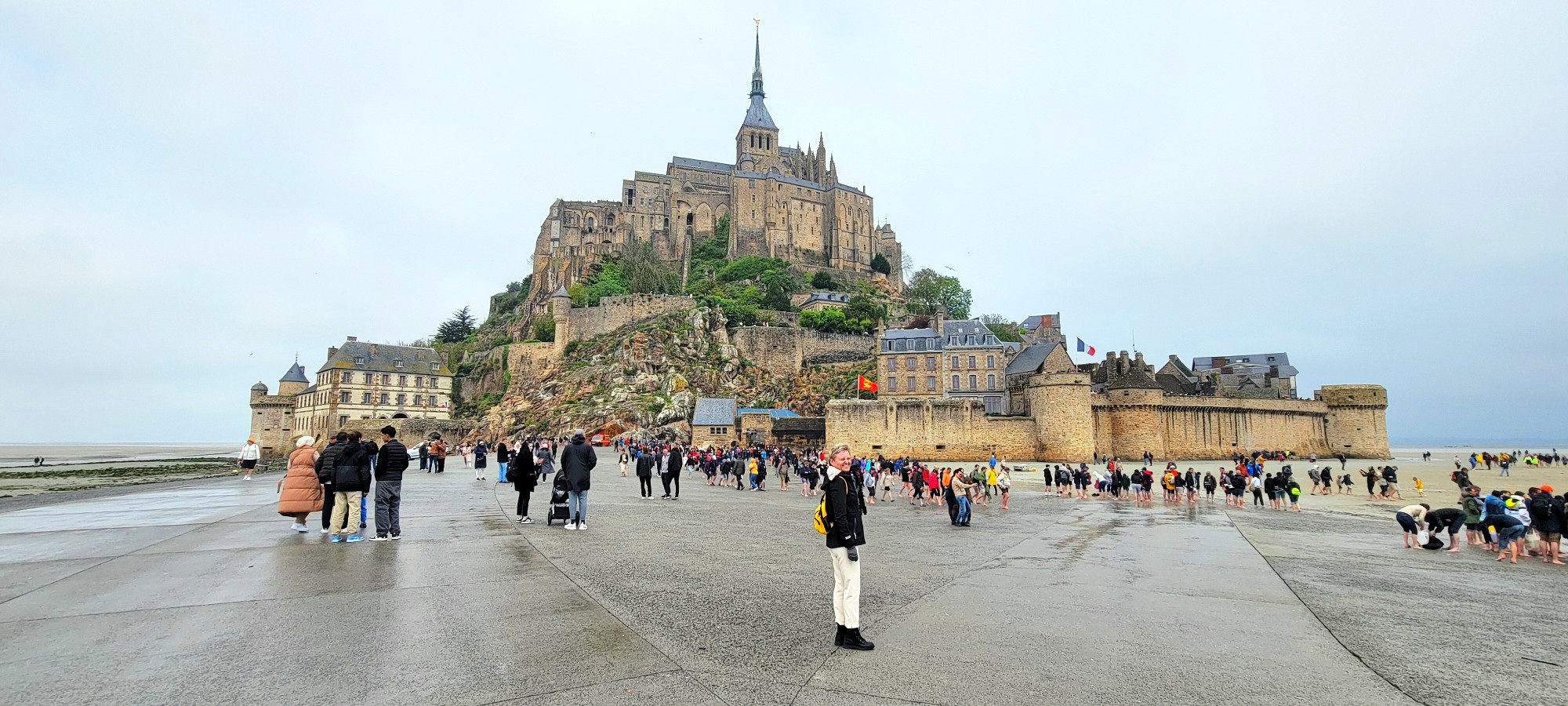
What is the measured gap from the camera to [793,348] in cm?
6481

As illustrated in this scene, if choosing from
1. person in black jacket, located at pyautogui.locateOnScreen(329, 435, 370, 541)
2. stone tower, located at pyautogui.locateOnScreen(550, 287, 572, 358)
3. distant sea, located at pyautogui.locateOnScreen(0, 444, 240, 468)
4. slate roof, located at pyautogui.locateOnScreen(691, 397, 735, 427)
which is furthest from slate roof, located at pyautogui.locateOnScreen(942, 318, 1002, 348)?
distant sea, located at pyautogui.locateOnScreen(0, 444, 240, 468)

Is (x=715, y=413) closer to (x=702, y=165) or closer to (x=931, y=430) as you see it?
(x=931, y=430)

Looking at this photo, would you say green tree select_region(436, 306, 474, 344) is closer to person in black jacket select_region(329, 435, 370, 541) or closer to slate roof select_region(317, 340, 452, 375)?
slate roof select_region(317, 340, 452, 375)

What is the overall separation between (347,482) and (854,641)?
834 centimetres

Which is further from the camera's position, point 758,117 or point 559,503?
point 758,117

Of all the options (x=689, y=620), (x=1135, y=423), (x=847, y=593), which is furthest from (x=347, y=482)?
(x=1135, y=423)

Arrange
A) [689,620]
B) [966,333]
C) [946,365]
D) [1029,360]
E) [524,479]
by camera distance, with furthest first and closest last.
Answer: [966,333] < [946,365] < [1029,360] < [524,479] < [689,620]

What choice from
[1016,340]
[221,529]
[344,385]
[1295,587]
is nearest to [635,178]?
[344,385]

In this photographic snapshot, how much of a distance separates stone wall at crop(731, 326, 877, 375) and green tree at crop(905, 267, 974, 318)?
17652mm

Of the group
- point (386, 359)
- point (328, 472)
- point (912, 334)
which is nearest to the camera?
point (328, 472)

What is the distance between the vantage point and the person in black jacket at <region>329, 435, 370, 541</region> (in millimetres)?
10422

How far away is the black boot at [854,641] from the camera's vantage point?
5.68 metres

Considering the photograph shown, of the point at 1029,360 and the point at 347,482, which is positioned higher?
the point at 1029,360

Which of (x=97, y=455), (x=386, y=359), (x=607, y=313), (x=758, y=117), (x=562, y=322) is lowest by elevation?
(x=97, y=455)
